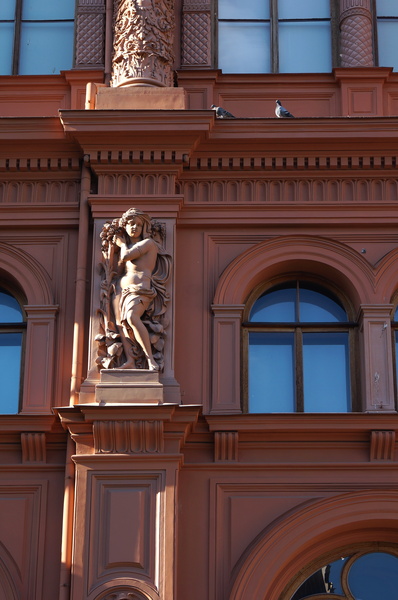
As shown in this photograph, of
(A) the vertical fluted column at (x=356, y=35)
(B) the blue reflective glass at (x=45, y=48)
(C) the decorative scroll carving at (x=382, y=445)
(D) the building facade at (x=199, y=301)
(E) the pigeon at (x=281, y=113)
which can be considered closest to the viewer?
(D) the building facade at (x=199, y=301)

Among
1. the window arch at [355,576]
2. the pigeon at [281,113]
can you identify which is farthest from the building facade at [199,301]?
the pigeon at [281,113]

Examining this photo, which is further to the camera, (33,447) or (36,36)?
(36,36)

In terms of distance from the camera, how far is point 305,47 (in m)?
19.6

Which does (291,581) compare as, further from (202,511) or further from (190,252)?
(190,252)

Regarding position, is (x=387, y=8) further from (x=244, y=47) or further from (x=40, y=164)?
(x=40, y=164)

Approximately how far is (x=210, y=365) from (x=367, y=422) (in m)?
2.02

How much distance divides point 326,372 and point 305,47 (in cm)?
490

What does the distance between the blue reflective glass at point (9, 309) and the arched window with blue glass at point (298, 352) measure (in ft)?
9.32

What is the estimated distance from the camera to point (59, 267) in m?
17.7

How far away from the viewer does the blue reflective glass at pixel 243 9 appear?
19.9m

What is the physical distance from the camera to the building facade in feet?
52.5

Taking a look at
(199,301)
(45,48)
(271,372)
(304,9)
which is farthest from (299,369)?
(45,48)

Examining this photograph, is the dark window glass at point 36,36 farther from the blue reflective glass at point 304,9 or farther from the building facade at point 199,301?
the blue reflective glass at point 304,9

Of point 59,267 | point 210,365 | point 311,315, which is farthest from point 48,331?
point 311,315
